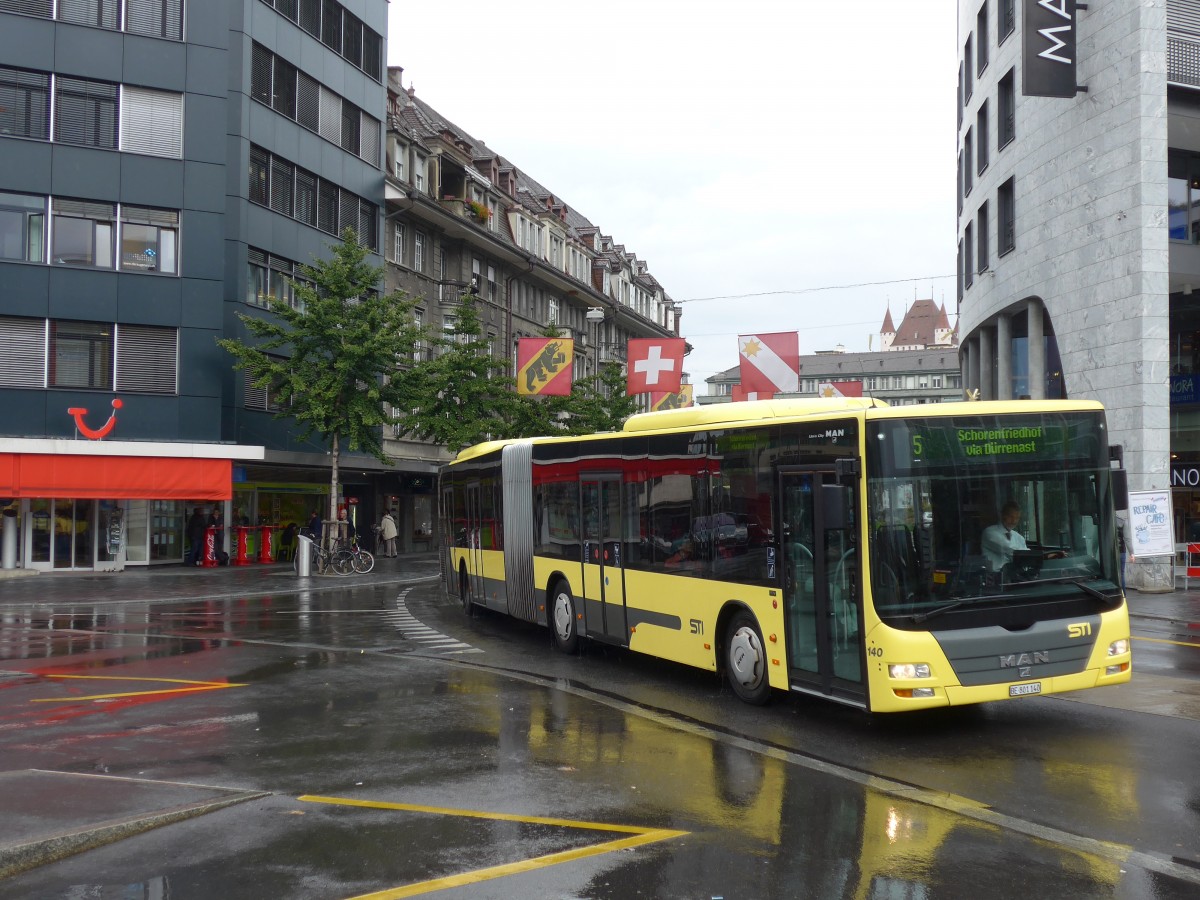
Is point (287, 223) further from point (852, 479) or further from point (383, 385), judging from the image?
point (852, 479)

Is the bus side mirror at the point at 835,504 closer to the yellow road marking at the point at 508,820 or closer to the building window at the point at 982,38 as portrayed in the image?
the yellow road marking at the point at 508,820

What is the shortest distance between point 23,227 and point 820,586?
90.5 feet

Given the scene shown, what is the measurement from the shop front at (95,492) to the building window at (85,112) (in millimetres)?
8177

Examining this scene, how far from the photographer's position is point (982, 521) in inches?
357

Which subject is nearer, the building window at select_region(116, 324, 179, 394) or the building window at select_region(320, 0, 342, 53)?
the building window at select_region(116, 324, 179, 394)

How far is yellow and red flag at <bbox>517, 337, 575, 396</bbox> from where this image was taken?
2800 cm

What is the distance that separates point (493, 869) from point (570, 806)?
53.6 inches

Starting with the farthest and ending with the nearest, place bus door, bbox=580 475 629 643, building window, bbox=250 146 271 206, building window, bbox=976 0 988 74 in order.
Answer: building window, bbox=250 146 271 206, building window, bbox=976 0 988 74, bus door, bbox=580 475 629 643

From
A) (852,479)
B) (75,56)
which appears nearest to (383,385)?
(75,56)

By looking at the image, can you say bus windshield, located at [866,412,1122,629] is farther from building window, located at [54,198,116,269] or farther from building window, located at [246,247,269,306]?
building window, located at [246,247,269,306]

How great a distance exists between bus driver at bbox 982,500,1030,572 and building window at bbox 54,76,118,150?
28.8 m

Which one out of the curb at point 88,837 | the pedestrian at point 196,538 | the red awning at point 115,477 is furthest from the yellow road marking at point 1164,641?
the pedestrian at point 196,538

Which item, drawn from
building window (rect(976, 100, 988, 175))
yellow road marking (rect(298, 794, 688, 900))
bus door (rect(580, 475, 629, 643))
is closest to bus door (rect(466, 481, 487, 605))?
bus door (rect(580, 475, 629, 643))

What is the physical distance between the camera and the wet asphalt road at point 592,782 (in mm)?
5770
